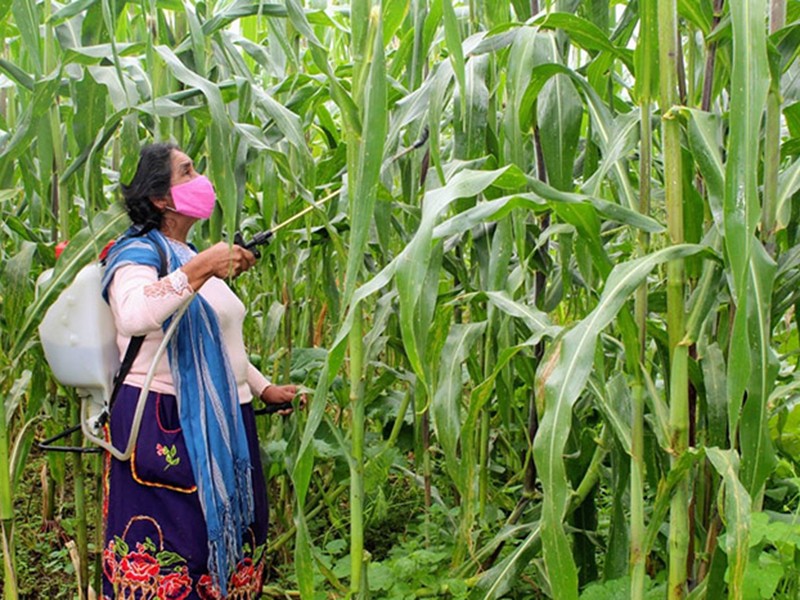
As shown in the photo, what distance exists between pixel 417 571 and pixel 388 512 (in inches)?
32.4

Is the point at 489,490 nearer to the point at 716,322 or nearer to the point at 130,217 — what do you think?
the point at 716,322

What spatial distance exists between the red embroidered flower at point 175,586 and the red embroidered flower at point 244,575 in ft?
0.38

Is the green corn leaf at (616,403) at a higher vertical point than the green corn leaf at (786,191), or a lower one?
lower

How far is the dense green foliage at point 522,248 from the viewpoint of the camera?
109 cm

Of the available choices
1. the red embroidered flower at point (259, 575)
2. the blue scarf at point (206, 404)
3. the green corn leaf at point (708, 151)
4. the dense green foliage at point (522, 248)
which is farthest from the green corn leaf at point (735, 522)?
the red embroidered flower at point (259, 575)

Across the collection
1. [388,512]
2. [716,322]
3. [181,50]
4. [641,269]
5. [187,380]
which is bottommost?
[388,512]

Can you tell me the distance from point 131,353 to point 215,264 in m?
0.34

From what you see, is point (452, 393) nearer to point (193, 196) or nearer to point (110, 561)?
point (193, 196)

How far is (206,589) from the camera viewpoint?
199 cm

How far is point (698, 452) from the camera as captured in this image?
3.70ft

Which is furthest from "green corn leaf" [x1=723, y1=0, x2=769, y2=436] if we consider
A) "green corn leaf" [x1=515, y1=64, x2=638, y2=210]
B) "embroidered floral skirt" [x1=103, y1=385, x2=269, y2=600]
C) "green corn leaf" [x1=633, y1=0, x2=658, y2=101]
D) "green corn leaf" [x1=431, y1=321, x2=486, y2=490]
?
"embroidered floral skirt" [x1=103, y1=385, x2=269, y2=600]

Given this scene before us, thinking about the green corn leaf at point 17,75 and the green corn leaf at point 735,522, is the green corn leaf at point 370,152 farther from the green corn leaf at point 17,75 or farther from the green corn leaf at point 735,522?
the green corn leaf at point 17,75

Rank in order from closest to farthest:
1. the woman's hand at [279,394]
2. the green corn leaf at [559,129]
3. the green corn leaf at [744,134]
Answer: the green corn leaf at [744,134] < the green corn leaf at [559,129] < the woman's hand at [279,394]

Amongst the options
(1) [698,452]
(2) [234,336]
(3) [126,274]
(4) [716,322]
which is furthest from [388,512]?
(1) [698,452]
